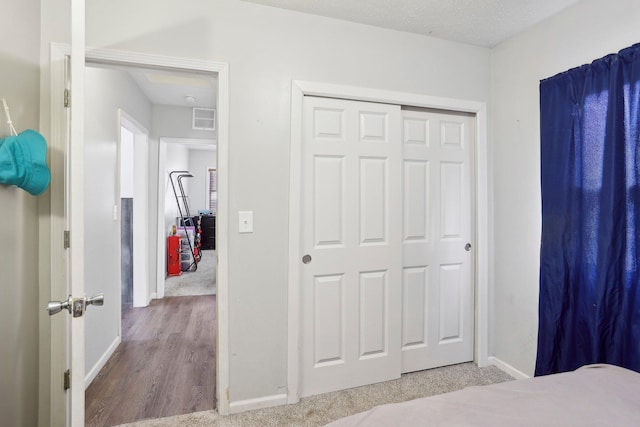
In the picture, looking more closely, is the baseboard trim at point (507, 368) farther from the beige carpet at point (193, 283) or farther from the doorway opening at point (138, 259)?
the beige carpet at point (193, 283)

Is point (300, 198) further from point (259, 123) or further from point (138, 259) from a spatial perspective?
point (138, 259)

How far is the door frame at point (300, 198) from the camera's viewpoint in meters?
2.08

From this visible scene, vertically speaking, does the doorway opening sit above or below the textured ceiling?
below

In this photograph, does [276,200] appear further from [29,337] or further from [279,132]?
[29,337]

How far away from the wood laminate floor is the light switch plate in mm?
1134

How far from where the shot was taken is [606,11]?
1.82 meters

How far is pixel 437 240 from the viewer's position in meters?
2.51

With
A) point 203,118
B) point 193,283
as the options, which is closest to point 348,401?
point 193,283

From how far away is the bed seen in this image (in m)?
0.92

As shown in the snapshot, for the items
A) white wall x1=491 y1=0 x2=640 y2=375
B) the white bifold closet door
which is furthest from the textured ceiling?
the white bifold closet door

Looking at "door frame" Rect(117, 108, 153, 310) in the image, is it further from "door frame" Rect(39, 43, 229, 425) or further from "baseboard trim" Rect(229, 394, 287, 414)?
"baseboard trim" Rect(229, 394, 287, 414)

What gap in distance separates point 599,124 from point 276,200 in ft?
6.11

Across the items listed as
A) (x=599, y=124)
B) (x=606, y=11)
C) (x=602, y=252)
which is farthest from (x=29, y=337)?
(x=606, y=11)

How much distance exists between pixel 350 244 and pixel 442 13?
5.23 feet
